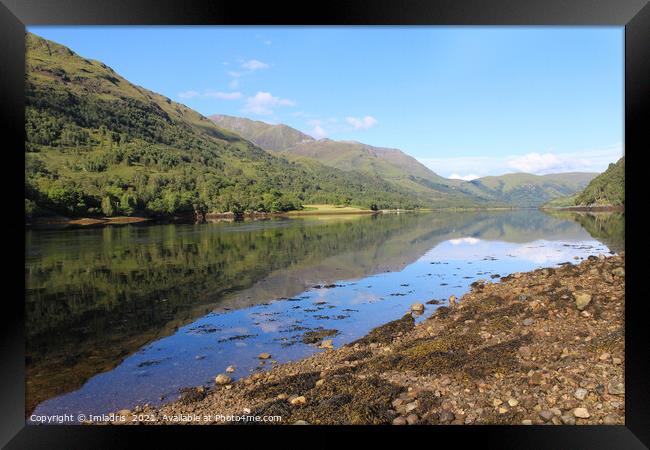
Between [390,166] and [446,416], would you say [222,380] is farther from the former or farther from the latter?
[390,166]

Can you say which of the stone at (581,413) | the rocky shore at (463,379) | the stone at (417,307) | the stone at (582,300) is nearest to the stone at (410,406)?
the rocky shore at (463,379)

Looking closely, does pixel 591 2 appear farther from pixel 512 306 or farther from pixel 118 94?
pixel 118 94

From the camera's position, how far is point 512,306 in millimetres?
6352

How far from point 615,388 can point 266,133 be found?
537ft

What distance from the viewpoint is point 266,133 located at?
159750 millimetres

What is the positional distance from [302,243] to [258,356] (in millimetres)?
16031

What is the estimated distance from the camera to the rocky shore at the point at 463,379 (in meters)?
3.77

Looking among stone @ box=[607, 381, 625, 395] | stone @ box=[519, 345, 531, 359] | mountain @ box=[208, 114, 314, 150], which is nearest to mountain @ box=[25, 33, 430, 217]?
stone @ box=[519, 345, 531, 359]

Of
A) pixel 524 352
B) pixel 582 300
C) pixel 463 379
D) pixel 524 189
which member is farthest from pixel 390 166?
pixel 463 379

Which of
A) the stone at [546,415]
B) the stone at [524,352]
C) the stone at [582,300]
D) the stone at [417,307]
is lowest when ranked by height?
the stone at [546,415]

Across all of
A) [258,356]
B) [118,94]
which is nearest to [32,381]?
[258,356]

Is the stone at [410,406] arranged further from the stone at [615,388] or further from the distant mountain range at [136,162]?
the distant mountain range at [136,162]

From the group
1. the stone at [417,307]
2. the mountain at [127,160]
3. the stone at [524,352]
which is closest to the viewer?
the stone at [524,352]

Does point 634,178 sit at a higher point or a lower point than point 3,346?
higher
